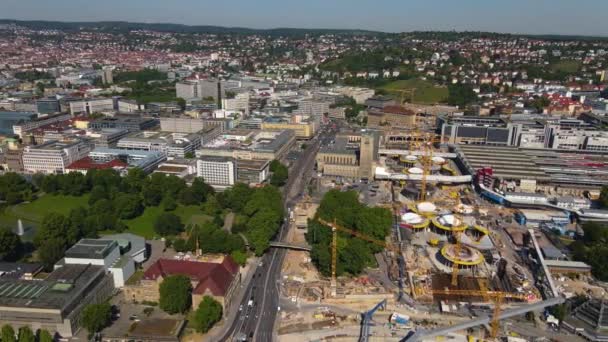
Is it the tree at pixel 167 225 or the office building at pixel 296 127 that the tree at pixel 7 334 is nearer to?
the tree at pixel 167 225

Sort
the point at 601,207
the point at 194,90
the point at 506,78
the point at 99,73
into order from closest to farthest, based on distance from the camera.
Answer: the point at 601,207, the point at 194,90, the point at 506,78, the point at 99,73

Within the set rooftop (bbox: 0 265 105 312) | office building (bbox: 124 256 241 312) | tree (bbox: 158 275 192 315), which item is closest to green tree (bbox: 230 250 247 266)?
office building (bbox: 124 256 241 312)

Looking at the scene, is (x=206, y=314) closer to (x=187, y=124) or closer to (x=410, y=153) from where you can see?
(x=410, y=153)

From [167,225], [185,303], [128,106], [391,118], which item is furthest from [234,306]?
[128,106]

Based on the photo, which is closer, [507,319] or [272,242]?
[507,319]

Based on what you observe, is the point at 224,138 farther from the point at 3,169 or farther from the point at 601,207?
the point at 601,207

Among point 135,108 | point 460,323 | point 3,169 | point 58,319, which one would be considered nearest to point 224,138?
point 3,169

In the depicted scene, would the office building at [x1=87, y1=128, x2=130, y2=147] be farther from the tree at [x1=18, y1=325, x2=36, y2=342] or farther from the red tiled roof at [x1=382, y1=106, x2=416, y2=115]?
the red tiled roof at [x1=382, y1=106, x2=416, y2=115]
